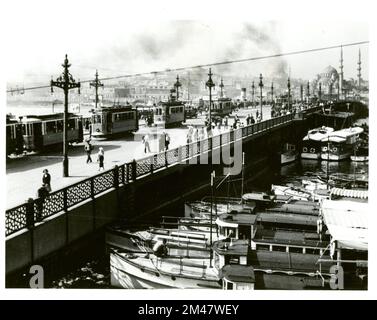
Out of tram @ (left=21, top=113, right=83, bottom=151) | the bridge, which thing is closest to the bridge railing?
the bridge

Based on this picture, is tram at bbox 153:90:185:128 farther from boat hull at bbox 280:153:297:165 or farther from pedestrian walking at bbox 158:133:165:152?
pedestrian walking at bbox 158:133:165:152

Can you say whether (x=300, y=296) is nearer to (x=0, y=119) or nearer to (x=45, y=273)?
(x=0, y=119)

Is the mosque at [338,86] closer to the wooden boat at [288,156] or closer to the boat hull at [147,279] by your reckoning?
the wooden boat at [288,156]

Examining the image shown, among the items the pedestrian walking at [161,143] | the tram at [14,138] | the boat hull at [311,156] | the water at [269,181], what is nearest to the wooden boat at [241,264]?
the water at [269,181]

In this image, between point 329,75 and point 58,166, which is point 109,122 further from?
point 329,75

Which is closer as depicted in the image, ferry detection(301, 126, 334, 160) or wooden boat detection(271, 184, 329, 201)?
wooden boat detection(271, 184, 329, 201)

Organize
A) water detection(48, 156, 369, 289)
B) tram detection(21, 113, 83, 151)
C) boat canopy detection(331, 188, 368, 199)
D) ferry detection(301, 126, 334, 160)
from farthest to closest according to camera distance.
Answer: ferry detection(301, 126, 334, 160) → tram detection(21, 113, 83, 151) → boat canopy detection(331, 188, 368, 199) → water detection(48, 156, 369, 289)

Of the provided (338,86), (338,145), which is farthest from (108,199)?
(338,86)
